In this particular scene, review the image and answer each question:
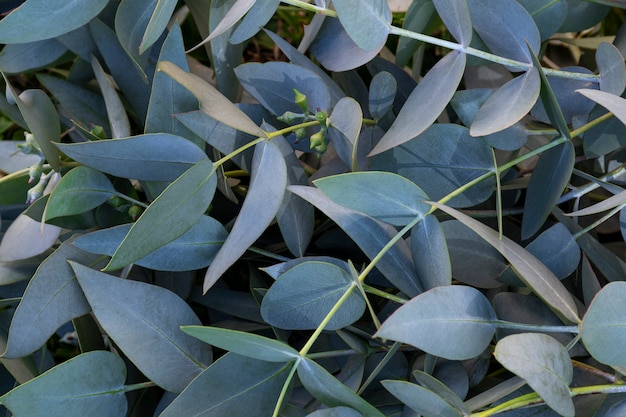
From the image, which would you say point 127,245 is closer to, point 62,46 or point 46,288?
point 46,288

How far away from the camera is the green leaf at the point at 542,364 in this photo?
32cm

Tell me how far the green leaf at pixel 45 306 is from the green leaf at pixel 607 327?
0.30m

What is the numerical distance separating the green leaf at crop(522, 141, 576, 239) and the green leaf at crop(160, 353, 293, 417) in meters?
0.17

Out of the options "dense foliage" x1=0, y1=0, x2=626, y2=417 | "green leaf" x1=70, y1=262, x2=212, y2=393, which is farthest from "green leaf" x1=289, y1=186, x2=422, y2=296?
"green leaf" x1=70, y1=262, x2=212, y2=393

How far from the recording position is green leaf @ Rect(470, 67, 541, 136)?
14.9 inches

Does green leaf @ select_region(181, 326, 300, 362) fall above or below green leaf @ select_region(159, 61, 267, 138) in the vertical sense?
below

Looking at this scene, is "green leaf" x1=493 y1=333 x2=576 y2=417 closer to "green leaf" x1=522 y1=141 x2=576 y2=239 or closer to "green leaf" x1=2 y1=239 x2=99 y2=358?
"green leaf" x1=522 y1=141 x2=576 y2=239

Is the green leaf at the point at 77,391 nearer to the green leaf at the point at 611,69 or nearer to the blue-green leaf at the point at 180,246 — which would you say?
the blue-green leaf at the point at 180,246

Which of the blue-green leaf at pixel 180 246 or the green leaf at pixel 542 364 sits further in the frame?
the blue-green leaf at pixel 180 246

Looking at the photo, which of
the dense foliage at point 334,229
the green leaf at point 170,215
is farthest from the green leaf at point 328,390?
the green leaf at point 170,215

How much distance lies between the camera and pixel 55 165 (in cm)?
45

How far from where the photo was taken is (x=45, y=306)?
43cm

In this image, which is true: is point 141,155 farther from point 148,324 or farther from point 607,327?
point 607,327

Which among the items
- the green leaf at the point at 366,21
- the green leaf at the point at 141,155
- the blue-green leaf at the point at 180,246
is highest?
the green leaf at the point at 366,21
